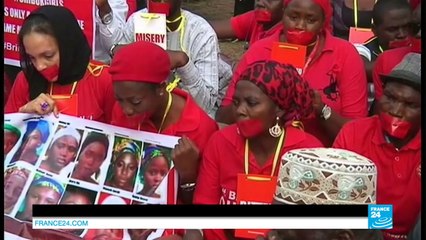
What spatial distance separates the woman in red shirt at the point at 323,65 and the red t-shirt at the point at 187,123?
0.09m

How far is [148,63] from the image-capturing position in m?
3.98

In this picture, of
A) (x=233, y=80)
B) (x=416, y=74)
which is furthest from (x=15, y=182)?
(x=416, y=74)

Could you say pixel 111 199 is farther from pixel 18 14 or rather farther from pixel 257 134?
pixel 18 14

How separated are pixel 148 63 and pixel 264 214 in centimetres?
66

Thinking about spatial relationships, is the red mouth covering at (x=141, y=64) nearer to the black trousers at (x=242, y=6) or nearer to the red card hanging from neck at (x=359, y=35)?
the black trousers at (x=242, y=6)

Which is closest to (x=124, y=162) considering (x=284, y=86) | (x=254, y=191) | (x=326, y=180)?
(x=254, y=191)

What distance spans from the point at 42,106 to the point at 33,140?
13 cm

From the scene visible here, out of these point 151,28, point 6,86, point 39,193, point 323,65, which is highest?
point 151,28

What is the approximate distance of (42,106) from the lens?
161 inches

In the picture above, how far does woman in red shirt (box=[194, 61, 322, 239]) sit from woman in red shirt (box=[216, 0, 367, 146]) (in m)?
0.08

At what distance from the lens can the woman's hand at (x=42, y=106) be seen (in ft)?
13.4

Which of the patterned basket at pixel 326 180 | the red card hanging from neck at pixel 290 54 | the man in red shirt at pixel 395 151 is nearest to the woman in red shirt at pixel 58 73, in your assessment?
the red card hanging from neck at pixel 290 54

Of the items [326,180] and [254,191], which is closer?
[326,180]

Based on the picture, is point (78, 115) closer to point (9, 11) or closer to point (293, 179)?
point (9, 11)
